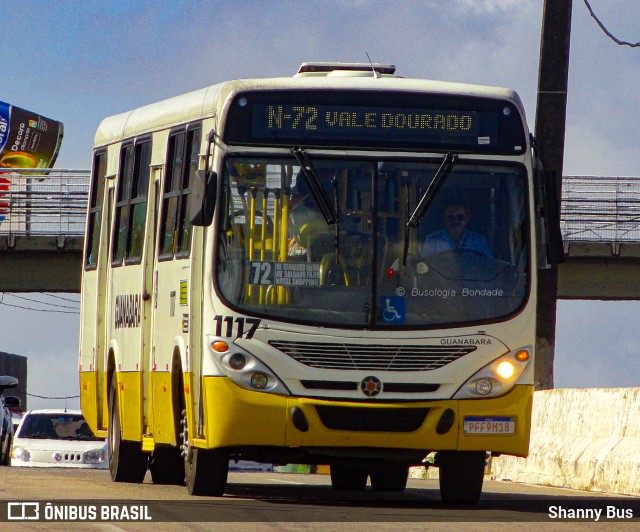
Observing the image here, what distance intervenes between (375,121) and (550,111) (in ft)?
26.6

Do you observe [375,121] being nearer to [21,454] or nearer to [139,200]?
[139,200]

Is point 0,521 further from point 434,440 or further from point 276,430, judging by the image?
point 434,440

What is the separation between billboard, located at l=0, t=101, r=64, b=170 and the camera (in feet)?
222

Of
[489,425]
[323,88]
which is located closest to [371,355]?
[489,425]

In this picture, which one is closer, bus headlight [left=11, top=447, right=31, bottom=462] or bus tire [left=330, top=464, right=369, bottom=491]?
bus tire [left=330, top=464, right=369, bottom=491]

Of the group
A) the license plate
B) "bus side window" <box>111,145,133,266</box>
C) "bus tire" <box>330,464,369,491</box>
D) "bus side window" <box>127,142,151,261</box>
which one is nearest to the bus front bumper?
the license plate

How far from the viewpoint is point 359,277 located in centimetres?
1425

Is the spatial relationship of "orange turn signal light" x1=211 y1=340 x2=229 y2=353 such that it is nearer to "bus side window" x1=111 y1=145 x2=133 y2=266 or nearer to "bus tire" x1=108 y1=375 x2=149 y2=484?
"bus side window" x1=111 y1=145 x2=133 y2=266

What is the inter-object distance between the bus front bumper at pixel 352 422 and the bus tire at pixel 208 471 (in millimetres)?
532

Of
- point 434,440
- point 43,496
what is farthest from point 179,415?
point 434,440

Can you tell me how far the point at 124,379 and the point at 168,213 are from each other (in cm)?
235

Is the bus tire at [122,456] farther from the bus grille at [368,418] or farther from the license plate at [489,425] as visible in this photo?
the license plate at [489,425]

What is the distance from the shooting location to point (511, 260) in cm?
1452

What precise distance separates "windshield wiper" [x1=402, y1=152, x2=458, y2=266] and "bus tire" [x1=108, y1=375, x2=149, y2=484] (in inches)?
193
